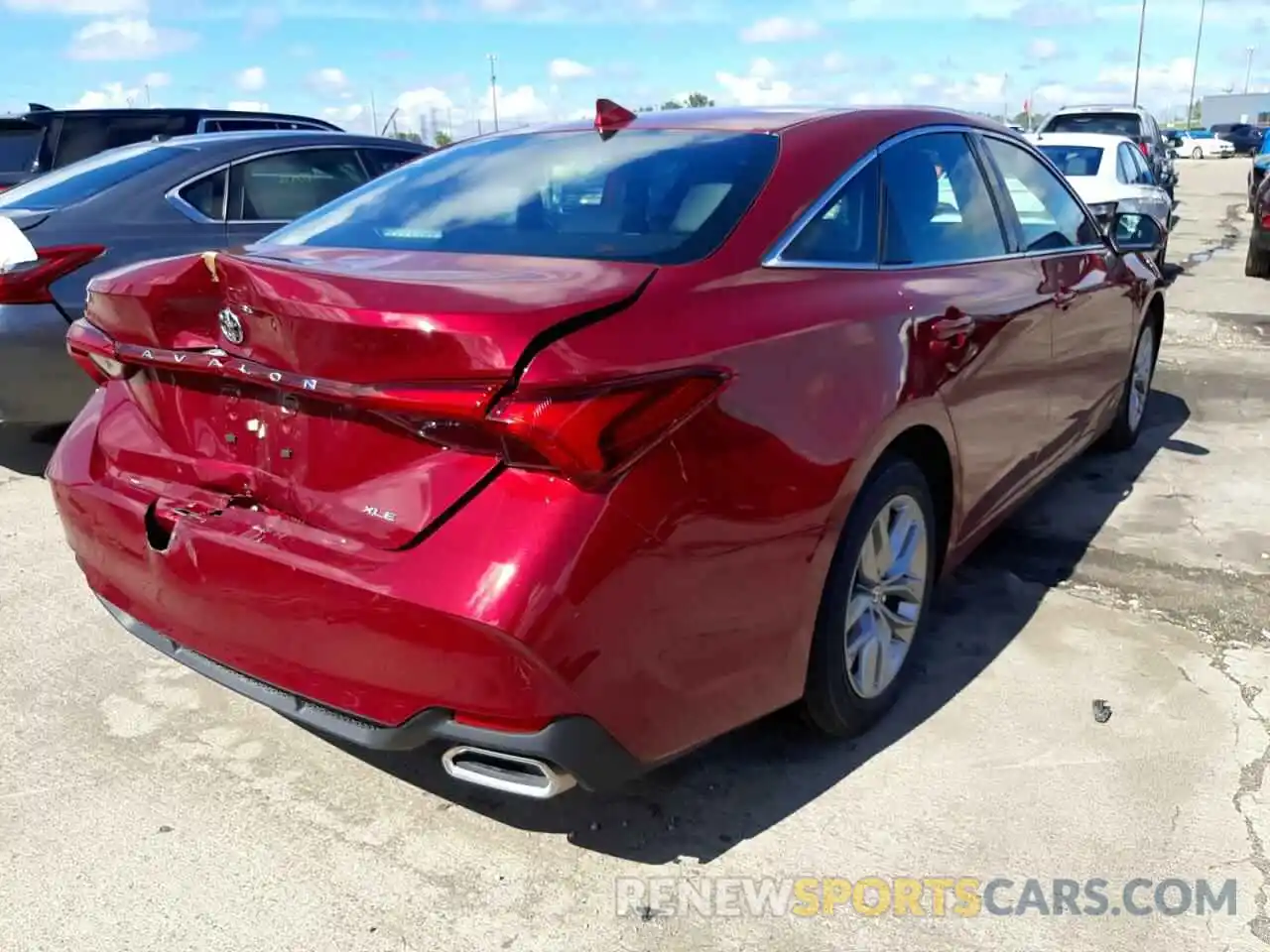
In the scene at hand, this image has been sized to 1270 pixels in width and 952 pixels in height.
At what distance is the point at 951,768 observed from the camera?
2785 millimetres

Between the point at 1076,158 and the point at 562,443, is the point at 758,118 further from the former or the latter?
the point at 1076,158

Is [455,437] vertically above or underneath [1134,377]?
above

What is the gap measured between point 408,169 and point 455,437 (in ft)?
5.46

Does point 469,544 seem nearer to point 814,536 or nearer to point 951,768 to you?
point 814,536

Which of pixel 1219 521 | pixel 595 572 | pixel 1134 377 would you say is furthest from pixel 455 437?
pixel 1134 377

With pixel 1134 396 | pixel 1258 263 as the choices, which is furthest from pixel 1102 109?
pixel 1134 396

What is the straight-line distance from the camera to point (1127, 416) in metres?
5.30

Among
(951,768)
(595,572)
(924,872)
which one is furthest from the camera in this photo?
(951,768)

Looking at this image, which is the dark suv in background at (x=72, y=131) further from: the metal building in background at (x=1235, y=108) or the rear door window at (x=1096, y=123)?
the metal building in background at (x=1235, y=108)

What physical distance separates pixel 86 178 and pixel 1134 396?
17.1 ft

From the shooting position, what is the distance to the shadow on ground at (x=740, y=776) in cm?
255

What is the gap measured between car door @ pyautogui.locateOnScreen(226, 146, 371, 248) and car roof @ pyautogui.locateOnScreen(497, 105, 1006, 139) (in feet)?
8.13

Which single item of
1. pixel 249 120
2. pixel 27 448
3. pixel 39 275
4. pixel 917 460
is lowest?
pixel 27 448

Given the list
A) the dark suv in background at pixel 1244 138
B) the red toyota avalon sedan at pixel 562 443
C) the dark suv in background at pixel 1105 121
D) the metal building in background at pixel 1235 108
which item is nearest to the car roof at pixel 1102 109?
the dark suv in background at pixel 1105 121
